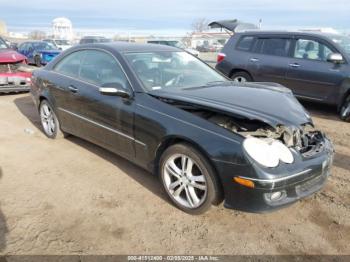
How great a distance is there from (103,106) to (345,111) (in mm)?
4850

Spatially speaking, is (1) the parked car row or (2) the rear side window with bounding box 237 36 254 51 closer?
(1) the parked car row

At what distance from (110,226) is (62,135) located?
2.62 meters

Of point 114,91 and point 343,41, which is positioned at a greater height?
point 343,41

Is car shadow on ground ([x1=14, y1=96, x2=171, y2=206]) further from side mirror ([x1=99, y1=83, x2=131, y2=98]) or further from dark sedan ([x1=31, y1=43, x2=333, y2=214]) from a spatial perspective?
side mirror ([x1=99, y1=83, x2=131, y2=98])

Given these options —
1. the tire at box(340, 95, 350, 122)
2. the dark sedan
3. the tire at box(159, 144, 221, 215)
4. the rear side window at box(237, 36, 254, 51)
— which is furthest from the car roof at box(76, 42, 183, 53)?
the rear side window at box(237, 36, 254, 51)

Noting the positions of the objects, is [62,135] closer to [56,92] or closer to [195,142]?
[56,92]

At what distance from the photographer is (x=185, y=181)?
313cm

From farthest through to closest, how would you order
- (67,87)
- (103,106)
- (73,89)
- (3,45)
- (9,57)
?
(3,45)
(9,57)
(67,87)
(73,89)
(103,106)

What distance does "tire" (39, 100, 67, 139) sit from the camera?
16.7ft

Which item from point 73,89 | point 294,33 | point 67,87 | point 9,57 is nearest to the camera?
point 73,89

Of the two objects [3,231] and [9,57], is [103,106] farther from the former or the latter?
[9,57]

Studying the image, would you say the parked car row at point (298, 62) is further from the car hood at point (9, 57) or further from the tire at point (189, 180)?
the car hood at point (9, 57)

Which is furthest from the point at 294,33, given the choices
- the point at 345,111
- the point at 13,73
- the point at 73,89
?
the point at 13,73

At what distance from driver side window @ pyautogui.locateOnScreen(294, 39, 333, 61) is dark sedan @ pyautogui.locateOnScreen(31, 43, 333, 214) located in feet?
10.8
